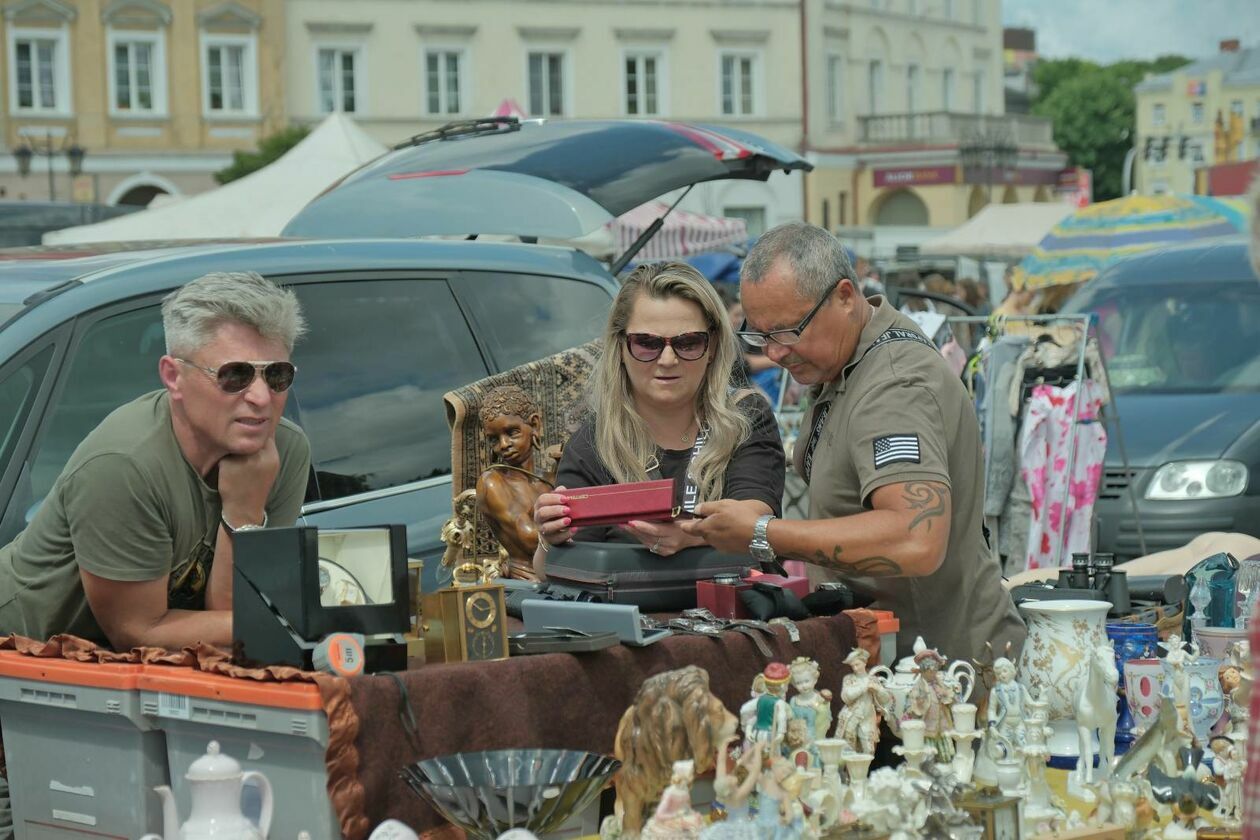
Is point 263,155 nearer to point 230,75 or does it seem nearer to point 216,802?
point 230,75

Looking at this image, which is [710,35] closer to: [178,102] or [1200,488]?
[178,102]

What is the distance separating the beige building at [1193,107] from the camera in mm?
97062

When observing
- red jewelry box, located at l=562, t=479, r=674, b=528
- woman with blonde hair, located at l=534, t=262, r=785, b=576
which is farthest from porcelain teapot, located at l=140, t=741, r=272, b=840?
woman with blonde hair, located at l=534, t=262, r=785, b=576

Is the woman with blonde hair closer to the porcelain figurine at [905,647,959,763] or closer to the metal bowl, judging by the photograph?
the porcelain figurine at [905,647,959,763]

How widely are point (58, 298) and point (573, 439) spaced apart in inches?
54.8

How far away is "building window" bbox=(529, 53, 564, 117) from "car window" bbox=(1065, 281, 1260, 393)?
37137 millimetres

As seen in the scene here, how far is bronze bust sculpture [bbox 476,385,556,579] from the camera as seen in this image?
5070mm

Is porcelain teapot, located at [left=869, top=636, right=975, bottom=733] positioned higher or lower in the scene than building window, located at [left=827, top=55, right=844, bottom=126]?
lower

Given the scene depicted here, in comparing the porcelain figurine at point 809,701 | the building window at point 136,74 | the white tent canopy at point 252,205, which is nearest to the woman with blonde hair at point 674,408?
the porcelain figurine at point 809,701

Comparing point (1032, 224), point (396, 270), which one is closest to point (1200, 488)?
point (396, 270)

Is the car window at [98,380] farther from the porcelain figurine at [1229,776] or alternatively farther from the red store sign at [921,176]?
the red store sign at [921,176]

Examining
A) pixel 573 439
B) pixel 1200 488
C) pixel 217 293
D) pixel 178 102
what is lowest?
pixel 1200 488

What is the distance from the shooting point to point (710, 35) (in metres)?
48.8

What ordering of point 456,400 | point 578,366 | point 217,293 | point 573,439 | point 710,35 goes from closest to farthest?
point 217,293
point 573,439
point 456,400
point 578,366
point 710,35
